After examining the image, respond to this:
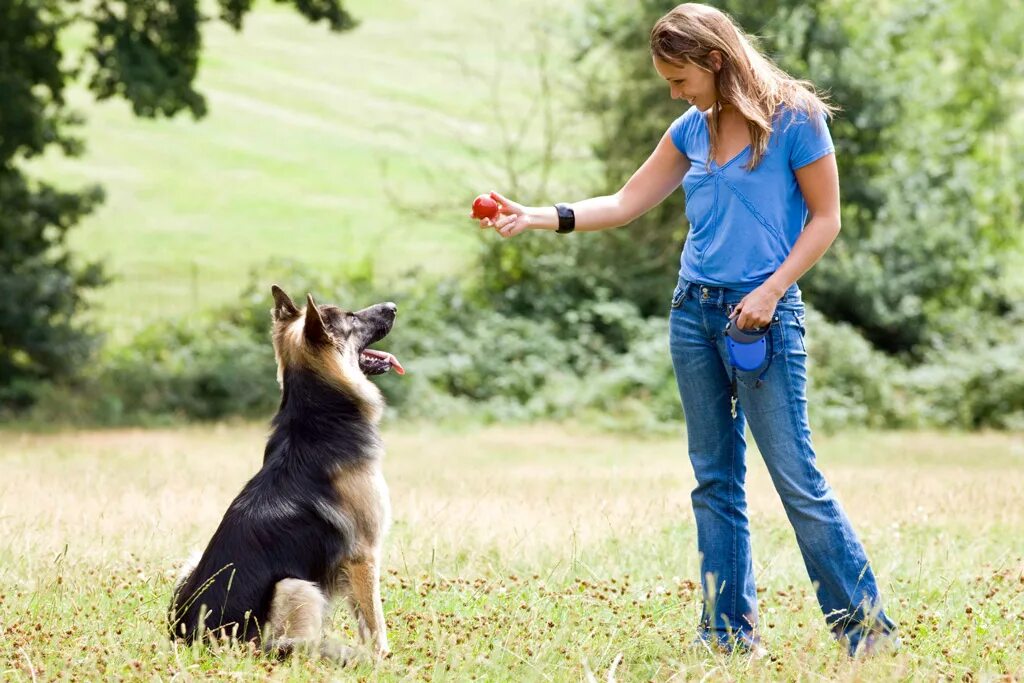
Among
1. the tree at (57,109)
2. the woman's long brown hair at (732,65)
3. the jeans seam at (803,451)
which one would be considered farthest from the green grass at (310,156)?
the jeans seam at (803,451)

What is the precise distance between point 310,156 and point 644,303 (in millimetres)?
26987

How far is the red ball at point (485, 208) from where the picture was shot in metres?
5.02

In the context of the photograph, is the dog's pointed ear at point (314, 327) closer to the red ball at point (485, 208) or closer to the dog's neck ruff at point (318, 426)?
the dog's neck ruff at point (318, 426)

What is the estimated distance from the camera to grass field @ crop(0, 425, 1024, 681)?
14.5 ft

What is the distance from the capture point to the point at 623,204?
5094 millimetres

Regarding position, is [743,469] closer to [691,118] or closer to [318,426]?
[691,118]

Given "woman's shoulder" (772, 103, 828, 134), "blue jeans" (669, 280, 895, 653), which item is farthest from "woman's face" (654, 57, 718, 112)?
"blue jeans" (669, 280, 895, 653)

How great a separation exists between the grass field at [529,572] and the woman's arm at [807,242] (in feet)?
3.94

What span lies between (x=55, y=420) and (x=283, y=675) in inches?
442

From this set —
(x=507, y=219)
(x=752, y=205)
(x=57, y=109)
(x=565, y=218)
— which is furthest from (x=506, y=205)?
(x=57, y=109)

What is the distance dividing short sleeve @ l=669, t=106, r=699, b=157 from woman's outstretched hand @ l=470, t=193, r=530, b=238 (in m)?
0.69

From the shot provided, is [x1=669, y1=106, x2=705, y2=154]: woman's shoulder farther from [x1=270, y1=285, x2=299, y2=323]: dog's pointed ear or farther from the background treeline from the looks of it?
the background treeline

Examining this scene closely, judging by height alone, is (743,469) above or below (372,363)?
below

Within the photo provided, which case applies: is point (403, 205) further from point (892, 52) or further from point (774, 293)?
point (774, 293)
